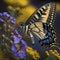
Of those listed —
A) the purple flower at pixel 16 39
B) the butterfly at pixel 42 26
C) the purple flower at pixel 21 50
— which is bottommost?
the purple flower at pixel 21 50

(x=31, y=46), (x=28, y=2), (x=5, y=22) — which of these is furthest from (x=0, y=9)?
(x=31, y=46)

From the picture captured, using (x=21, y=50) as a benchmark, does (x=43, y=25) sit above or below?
above

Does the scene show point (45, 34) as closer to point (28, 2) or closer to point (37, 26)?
point (37, 26)

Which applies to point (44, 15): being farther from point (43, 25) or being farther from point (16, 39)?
point (16, 39)

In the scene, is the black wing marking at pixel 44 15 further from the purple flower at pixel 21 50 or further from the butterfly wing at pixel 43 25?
the purple flower at pixel 21 50

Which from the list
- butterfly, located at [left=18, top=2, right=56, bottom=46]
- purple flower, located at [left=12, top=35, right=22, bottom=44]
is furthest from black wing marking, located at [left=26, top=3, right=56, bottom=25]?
purple flower, located at [left=12, top=35, right=22, bottom=44]

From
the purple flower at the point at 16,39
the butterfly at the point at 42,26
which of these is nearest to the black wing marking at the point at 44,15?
the butterfly at the point at 42,26

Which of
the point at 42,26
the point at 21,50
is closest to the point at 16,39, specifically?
the point at 21,50

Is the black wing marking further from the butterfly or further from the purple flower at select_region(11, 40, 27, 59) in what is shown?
the purple flower at select_region(11, 40, 27, 59)
